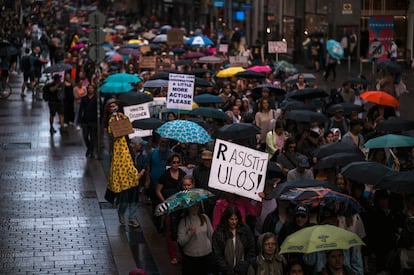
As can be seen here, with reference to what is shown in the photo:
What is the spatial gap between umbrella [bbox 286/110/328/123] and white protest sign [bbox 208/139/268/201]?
5524mm

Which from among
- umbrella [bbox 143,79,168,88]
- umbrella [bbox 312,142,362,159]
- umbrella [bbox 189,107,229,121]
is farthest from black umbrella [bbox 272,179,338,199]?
umbrella [bbox 143,79,168,88]

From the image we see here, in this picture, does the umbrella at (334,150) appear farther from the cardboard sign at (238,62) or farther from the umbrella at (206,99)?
the cardboard sign at (238,62)

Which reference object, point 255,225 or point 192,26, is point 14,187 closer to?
point 255,225

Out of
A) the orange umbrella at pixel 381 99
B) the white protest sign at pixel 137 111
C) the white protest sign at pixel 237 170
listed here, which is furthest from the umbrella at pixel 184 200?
the orange umbrella at pixel 381 99

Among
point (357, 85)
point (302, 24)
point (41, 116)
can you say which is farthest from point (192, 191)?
point (302, 24)

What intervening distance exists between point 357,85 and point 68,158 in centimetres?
750

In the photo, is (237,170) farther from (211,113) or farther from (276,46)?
(276,46)

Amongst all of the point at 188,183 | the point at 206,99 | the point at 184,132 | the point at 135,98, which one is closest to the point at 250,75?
the point at 206,99

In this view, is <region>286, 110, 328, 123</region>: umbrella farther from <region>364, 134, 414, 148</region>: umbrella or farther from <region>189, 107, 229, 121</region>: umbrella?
<region>364, 134, 414, 148</region>: umbrella

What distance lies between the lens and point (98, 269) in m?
14.9

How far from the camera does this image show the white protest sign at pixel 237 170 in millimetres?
13297

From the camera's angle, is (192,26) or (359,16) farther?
(192,26)

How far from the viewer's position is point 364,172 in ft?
44.5

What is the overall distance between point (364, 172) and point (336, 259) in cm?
277
